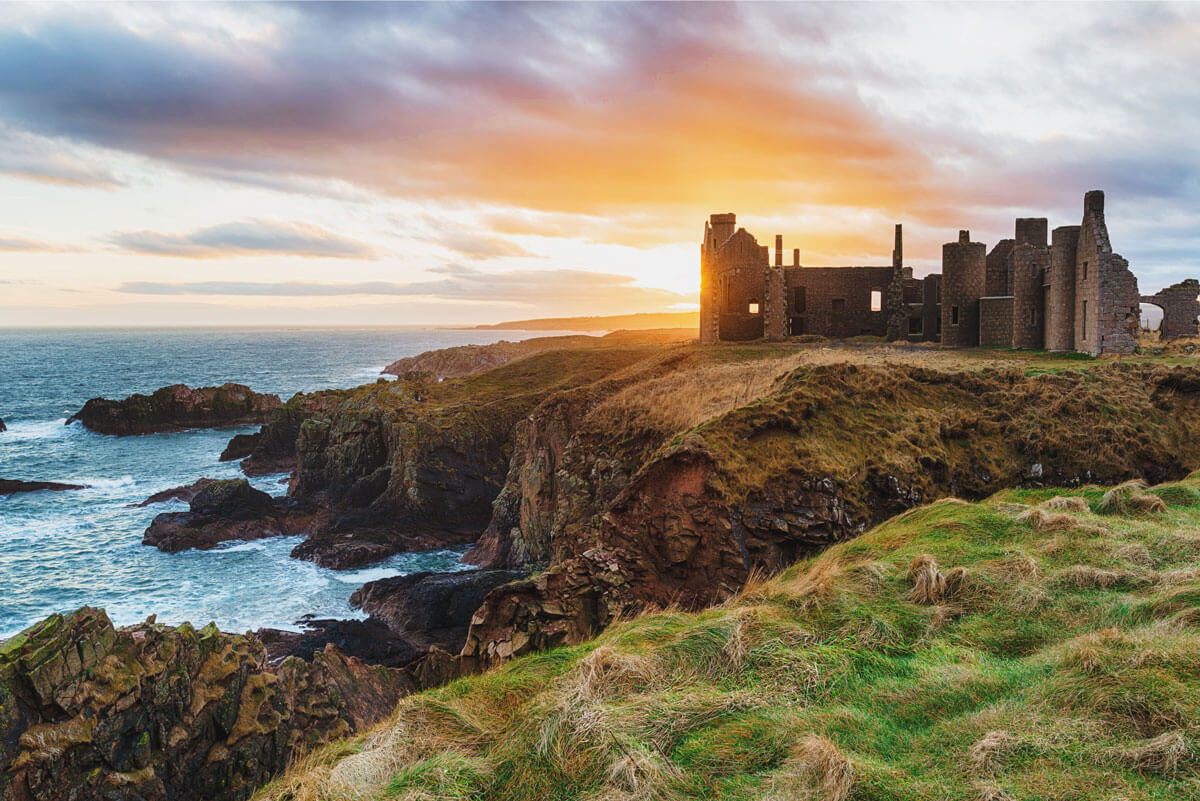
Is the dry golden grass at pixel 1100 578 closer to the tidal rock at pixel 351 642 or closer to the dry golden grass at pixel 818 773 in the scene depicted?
the dry golden grass at pixel 818 773

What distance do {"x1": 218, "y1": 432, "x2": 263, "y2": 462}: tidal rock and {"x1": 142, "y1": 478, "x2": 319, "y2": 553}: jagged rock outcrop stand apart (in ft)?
54.5

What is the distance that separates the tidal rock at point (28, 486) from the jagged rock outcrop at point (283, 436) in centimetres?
1018

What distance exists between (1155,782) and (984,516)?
22.2 feet

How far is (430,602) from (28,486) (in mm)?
35416

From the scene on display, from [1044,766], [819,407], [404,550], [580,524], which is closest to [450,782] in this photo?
[1044,766]

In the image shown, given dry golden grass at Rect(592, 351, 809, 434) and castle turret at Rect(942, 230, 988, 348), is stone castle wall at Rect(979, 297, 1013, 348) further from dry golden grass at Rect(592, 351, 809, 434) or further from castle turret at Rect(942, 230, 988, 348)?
dry golden grass at Rect(592, 351, 809, 434)

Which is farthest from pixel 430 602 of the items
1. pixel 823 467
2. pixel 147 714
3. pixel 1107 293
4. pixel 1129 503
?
pixel 1107 293

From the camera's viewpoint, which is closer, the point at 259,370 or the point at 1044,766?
the point at 1044,766

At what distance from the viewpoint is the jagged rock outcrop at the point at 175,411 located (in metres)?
65.4

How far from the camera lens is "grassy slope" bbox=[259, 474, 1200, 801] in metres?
→ 5.03

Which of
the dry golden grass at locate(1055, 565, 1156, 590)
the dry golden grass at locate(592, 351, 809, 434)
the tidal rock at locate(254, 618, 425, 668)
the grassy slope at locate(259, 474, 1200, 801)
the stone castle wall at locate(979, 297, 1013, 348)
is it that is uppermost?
the stone castle wall at locate(979, 297, 1013, 348)

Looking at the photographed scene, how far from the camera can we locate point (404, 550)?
32.2 m

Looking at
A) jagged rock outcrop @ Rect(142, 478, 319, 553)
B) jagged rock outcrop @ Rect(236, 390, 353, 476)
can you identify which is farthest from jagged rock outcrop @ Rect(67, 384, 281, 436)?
jagged rock outcrop @ Rect(142, 478, 319, 553)

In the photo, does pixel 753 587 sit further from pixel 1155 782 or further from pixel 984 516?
pixel 1155 782
